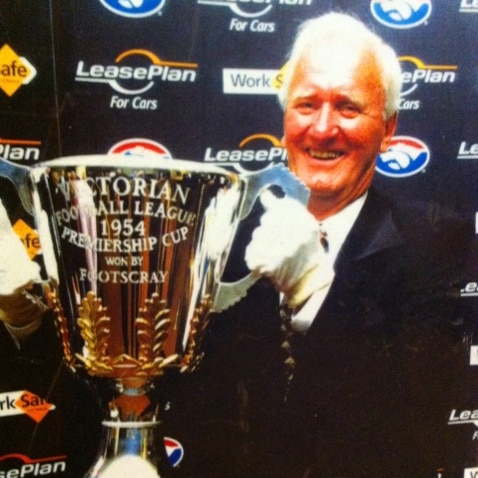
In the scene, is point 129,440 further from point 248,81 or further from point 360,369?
point 248,81

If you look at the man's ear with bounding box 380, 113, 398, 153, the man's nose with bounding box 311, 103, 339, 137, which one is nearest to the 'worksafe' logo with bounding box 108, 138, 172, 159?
the man's nose with bounding box 311, 103, 339, 137

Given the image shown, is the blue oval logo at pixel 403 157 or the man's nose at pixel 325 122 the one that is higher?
the man's nose at pixel 325 122

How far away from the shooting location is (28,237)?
1030mm

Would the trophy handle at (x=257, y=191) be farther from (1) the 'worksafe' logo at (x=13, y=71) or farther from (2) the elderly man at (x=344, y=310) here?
(1) the 'worksafe' logo at (x=13, y=71)

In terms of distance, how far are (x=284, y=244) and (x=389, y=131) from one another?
0.25 meters

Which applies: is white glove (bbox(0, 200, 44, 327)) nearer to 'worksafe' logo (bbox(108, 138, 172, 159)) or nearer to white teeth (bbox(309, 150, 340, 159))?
'worksafe' logo (bbox(108, 138, 172, 159))

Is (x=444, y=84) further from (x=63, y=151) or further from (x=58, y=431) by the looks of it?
(x=58, y=431)

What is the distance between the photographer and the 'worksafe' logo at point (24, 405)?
1055 millimetres

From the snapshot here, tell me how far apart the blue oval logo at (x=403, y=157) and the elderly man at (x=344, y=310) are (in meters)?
0.02

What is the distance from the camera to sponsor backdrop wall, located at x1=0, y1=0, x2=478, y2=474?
0.99m

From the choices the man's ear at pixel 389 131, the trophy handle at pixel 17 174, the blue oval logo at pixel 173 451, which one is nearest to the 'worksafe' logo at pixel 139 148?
the trophy handle at pixel 17 174

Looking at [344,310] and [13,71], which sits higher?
[13,71]

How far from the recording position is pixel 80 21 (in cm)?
99

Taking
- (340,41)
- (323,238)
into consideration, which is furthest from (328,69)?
(323,238)
